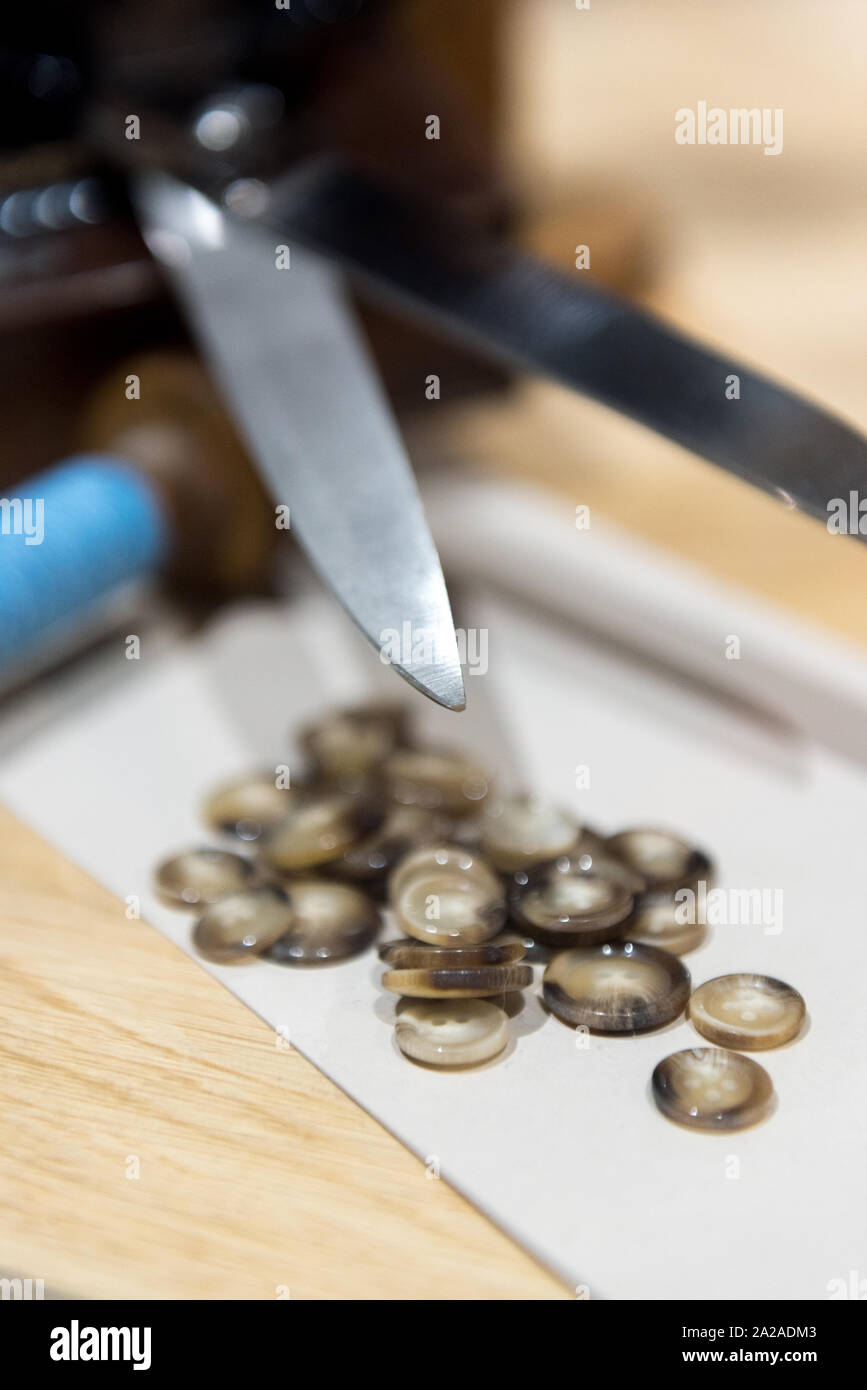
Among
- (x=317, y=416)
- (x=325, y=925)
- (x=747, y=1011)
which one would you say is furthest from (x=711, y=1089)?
(x=317, y=416)

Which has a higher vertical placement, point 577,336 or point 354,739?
point 577,336

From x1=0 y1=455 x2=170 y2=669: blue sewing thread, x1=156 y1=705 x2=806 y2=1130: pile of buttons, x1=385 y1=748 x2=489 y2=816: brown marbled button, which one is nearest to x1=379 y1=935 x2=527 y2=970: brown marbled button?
x1=156 y1=705 x2=806 y2=1130: pile of buttons

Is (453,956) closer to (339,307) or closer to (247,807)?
(247,807)

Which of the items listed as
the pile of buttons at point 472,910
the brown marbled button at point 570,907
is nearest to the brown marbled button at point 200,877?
the pile of buttons at point 472,910

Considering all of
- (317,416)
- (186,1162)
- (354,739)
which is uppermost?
(317,416)

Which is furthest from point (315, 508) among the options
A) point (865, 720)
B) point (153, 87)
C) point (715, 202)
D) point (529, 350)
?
point (715, 202)

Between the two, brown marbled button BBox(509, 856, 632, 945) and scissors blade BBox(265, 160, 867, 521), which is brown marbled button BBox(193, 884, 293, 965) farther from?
scissors blade BBox(265, 160, 867, 521)

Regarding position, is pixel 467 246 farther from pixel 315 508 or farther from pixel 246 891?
pixel 246 891

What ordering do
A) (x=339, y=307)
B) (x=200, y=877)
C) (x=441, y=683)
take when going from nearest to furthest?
1. (x=441, y=683)
2. (x=200, y=877)
3. (x=339, y=307)
